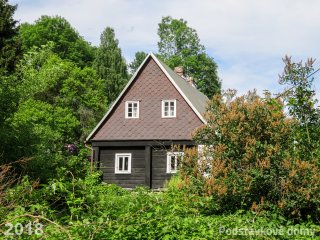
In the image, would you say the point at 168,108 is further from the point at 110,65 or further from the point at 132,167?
the point at 110,65

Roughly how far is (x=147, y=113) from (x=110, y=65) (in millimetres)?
26881

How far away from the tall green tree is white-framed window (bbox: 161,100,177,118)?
25.6 m

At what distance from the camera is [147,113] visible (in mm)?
25188

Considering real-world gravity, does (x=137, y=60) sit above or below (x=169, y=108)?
above

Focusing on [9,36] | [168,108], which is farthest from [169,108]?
[9,36]

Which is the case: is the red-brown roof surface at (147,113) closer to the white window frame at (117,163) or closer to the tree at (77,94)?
the white window frame at (117,163)

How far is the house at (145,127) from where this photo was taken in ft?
79.6

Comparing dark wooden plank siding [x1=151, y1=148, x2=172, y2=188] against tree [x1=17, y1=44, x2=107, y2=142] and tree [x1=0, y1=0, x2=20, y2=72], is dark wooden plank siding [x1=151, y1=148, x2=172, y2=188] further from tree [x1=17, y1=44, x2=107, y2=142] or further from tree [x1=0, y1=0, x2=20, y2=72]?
tree [x1=17, y1=44, x2=107, y2=142]

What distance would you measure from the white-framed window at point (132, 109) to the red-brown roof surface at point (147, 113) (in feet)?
0.70

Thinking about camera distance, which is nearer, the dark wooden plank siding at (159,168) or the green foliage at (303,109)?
the green foliage at (303,109)

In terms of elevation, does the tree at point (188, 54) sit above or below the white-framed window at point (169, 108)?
above

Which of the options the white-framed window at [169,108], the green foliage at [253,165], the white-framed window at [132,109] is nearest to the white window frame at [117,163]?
the white-framed window at [132,109]

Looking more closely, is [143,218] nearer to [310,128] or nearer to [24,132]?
[310,128]

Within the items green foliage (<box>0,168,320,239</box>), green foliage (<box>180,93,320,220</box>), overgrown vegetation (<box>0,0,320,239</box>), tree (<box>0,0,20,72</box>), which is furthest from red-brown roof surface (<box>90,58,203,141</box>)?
green foliage (<box>0,168,320,239</box>)
